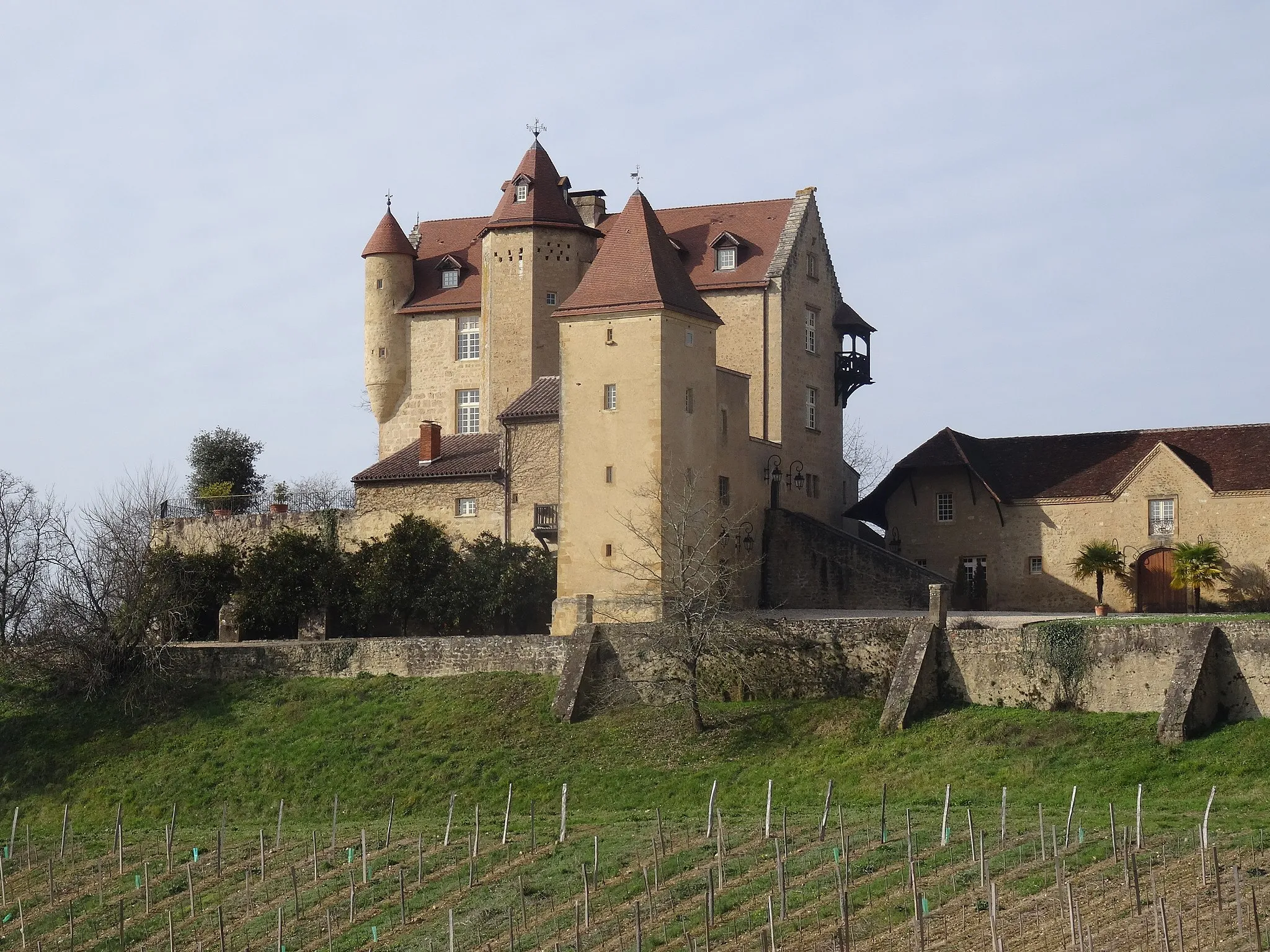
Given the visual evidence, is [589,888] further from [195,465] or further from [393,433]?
[195,465]

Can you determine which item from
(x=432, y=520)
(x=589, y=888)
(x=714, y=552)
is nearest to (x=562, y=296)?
(x=432, y=520)

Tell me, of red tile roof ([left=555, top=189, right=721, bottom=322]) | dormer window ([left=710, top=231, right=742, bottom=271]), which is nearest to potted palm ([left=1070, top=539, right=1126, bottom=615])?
red tile roof ([left=555, top=189, right=721, bottom=322])

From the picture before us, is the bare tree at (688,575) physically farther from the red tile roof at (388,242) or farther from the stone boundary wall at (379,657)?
the red tile roof at (388,242)

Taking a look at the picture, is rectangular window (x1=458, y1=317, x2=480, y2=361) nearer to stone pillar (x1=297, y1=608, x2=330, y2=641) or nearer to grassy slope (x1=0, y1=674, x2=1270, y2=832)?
stone pillar (x1=297, y1=608, x2=330, y2=641)

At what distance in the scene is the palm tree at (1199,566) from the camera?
145 ft

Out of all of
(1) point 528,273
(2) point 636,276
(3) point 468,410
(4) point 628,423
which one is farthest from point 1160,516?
(3) point 468,410

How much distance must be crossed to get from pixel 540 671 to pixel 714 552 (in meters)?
5.36

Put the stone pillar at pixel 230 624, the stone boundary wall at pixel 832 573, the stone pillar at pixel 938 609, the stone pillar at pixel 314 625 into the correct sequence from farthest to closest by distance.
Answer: the stone pillar at pixel 230 624, the stone pillar at pixel 314 625, the stone boundary wall at pixel 832 573, the stone pillar at pixel 938 609

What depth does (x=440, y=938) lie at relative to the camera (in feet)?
85.1

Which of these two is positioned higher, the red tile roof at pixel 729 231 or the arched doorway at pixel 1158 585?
the red tile roof at pixel 729 231

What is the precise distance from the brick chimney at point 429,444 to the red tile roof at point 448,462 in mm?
128

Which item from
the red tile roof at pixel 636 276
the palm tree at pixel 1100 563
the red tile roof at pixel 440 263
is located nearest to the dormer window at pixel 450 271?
the red tile roof at pixel 440 263

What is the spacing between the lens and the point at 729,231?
5316 centimetres

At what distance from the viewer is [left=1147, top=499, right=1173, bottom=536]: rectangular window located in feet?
150
